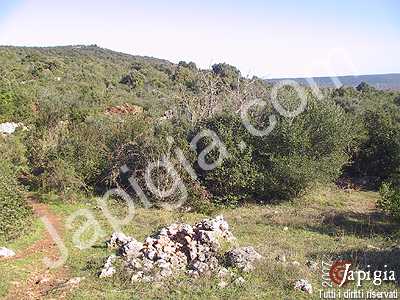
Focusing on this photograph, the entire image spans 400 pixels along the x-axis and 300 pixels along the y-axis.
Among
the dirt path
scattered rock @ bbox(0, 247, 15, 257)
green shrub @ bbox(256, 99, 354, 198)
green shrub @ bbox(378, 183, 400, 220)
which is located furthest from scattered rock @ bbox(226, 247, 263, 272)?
green shrub @ bbox(256, 99, 354, 198)

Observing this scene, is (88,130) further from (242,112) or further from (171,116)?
(242,112)

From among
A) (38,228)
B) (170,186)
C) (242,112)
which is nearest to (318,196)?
(242,112)

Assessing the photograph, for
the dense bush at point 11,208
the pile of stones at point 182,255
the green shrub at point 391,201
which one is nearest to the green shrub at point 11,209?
the dense bush at point 11,208

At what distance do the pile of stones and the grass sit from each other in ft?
0.88

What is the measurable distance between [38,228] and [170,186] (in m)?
4.64

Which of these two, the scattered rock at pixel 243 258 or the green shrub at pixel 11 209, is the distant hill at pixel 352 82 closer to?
the green shrub at pixel 11 209

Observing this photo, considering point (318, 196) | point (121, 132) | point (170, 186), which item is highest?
point (121, 132)

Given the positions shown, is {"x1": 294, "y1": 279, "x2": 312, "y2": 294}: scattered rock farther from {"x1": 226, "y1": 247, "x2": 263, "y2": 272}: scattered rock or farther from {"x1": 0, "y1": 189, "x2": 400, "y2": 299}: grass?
{"x1": 226, "y1": 247, "x2": 263, "y2": 272}: scattered rock

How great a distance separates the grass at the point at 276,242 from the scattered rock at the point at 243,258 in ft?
0.56

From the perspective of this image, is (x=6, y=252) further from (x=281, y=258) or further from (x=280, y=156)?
(x=280, y=156)

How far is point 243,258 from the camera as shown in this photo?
32.8ft

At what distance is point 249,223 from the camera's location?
14.4 meters

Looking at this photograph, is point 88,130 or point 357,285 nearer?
point 357,285

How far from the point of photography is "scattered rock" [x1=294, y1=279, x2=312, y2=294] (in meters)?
8.92
